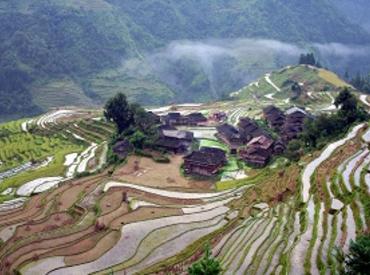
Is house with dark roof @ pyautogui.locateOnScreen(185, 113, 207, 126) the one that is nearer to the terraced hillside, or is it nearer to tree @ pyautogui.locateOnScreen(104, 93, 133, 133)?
the terraced hillside

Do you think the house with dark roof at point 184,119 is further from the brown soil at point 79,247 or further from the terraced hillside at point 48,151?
the brown soil at point 79,247

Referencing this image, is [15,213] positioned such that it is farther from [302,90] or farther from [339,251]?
[302,90]

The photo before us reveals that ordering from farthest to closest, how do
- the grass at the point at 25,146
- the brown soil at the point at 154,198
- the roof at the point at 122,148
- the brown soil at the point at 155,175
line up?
the grass at the point at 25,146 < the roof at the point at 122,148 < the brown soil at the point at 155,175 < the brown soil at the point at 154,198

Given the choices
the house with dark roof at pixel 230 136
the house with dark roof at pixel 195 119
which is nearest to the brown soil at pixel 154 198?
the house with dark roof at pixel 230 136

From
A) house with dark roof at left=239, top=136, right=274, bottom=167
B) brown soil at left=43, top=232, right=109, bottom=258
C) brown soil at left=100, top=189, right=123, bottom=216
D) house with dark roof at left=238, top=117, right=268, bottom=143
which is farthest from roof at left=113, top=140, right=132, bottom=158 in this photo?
brown soil at left=43, top=232, right=109, bottom=258

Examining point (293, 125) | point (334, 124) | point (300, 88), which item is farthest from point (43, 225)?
point (300, 88)

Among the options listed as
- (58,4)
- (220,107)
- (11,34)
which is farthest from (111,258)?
(58,4)
